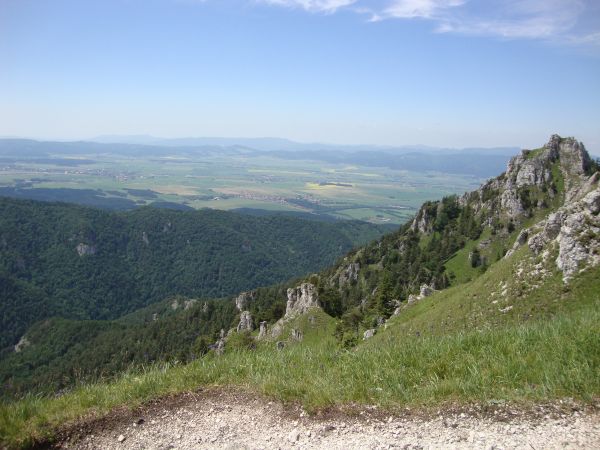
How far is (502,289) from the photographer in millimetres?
24312

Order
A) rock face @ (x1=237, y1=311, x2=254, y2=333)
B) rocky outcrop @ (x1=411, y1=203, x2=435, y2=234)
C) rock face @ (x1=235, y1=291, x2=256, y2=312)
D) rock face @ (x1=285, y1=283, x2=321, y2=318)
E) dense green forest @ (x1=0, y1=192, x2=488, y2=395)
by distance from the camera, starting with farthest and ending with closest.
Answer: rock face @ (x1=235, y1=291, x2=256, y2=312) → rocky outcrop @ (x1=411, y1=203, x2=435, y2=234) → rock face @ (x1=237, y1=311, x2=254, y2=333) → rock face @ (x1=285, y1=283, x2=321, y2=318) → dense green forest @ (x1=0, y1=192, x2=488, y2=395)

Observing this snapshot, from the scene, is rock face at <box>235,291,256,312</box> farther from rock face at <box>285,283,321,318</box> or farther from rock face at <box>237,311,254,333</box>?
rock face at <box>285,283,321,318</box>

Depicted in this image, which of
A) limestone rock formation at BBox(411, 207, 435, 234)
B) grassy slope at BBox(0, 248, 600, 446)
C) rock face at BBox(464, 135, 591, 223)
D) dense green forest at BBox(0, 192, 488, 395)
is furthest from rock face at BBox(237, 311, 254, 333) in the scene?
grassy slope at BBox(0, 248, 600, 446)

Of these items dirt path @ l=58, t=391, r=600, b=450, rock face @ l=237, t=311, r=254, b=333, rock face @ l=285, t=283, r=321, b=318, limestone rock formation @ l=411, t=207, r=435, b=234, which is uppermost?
dirt path @ l=58, t=391, r=600, b=450

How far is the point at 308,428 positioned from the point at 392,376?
1.88 m

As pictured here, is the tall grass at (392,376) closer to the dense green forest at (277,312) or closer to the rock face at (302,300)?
the dense green forest at (277,312)

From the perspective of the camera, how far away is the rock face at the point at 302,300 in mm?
65863

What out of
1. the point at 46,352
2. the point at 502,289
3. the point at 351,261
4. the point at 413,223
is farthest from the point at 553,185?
the point at 46,352

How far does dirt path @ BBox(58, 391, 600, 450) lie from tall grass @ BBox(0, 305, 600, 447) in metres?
0.31

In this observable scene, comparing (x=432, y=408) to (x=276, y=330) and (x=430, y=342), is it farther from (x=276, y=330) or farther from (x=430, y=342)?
(x=276, y=330)

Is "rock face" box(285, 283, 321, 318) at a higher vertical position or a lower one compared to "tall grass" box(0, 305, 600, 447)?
lower

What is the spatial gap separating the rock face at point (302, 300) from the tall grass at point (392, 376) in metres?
55.1

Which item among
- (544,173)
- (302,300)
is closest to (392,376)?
(302,300)

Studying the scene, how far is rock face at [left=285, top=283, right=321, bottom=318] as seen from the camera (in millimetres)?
65863
